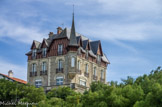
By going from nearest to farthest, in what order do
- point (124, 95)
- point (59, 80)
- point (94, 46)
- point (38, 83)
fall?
point (124, 95) < point (59, 80) < point (38, 83) < point (94, 46)

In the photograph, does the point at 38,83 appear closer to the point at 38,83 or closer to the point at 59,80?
the point at 38,83

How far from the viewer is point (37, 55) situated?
211 ft

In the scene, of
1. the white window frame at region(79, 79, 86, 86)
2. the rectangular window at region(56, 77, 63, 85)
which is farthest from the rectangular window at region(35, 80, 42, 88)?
the white window frame at region(79, 79, 86, 86)

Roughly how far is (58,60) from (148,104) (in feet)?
108

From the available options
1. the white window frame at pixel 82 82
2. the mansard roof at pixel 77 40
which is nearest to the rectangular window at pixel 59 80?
the white window frame at pixel 82 82

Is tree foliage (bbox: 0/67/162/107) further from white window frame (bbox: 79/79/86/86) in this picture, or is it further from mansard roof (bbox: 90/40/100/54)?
mansard roof (bbox: 90/40/100/54)

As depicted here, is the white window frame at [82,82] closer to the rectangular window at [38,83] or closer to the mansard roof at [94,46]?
the mansard roof at [94,46]

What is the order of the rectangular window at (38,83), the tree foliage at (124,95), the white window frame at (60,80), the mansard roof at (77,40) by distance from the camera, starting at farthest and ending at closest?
the rectangular window at (38,83), the mansard roof at (77,40), the white window frame at (60,80), the tree foliage at (124,95)

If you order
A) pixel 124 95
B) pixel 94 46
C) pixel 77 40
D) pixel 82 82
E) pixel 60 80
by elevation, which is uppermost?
pixel 94 46

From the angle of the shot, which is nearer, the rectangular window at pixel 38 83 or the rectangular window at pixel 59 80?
the rectangular window at pixel 59 80

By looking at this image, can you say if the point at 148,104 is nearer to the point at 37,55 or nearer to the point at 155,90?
the point at 155,90

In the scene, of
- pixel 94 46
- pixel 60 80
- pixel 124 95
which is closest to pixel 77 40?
pixel 94 46

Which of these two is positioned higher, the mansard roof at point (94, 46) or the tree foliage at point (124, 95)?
the mansard roof at point (94, 46)

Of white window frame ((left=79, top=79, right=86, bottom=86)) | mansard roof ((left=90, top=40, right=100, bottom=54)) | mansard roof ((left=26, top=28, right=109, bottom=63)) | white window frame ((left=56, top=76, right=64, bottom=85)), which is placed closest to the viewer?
white window frame ((left=56, top=76, right=64, bottom=85))
